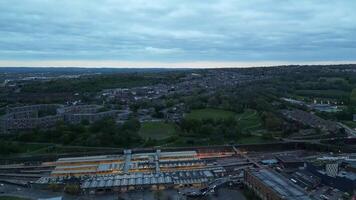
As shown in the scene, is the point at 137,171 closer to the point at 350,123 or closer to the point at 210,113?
the point at 210,113

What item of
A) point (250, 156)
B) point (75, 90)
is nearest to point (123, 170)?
point (250, 156)

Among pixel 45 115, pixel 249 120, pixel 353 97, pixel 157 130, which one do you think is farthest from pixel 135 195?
pixel 353 97

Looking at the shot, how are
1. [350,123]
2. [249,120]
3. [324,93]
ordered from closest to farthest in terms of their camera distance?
[350,123] → [249,120] → [324,93]

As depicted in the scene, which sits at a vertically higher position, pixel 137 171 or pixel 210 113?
pixel 210 113

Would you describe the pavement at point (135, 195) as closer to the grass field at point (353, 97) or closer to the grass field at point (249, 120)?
the grass field at point (249, 120)

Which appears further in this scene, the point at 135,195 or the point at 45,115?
the point at 45,115

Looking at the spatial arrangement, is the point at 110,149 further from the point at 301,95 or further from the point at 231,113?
the point at 301,95

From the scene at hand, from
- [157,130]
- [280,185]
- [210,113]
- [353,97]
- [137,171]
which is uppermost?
[353,97]

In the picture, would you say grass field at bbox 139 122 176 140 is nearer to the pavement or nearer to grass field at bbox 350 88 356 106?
the pavement
